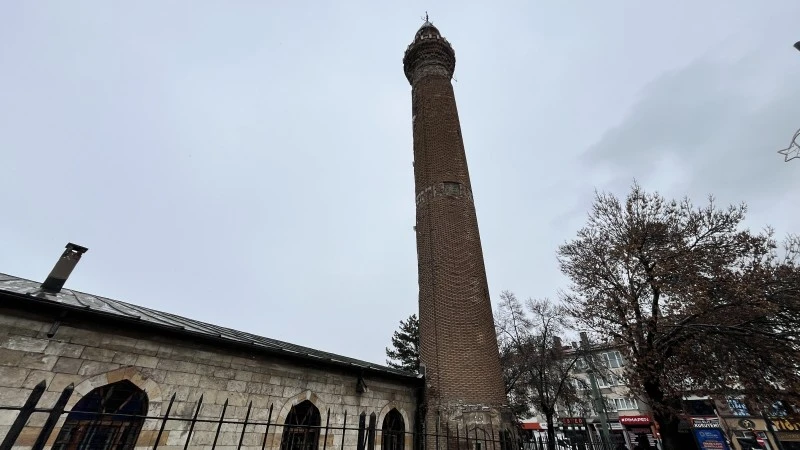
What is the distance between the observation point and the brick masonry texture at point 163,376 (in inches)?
217

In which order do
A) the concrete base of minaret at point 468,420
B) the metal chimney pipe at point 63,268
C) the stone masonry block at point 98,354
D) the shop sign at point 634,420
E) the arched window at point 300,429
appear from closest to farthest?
the stone masonry block at point 98,354 → the metal chimney pipe at point 63,268 → the arched window at point 300,429 → the concrete base of minaret at point 468,420 → the shop sign at point 634,420

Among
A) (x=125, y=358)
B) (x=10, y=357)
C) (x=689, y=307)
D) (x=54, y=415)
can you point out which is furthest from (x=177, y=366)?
(x=689, y=307)

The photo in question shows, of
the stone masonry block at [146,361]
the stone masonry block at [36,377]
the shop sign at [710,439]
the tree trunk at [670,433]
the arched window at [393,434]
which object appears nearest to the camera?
the stone masonry block at [36,377]

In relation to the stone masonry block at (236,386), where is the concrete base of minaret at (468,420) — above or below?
below

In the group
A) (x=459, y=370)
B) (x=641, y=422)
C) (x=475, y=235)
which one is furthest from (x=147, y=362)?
(x=641, y=422)

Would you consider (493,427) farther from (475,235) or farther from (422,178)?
(422,178)

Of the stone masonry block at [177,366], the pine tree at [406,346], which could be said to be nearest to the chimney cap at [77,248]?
the stone masonry block at [177,366]

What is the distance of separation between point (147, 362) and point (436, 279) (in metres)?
8.56

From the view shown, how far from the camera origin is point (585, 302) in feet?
43.0

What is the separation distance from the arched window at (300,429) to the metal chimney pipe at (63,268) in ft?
17.6

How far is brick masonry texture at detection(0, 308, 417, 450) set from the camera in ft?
18.0

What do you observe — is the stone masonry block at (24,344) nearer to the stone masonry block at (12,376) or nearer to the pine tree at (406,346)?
the stone masonry block at (12,376)

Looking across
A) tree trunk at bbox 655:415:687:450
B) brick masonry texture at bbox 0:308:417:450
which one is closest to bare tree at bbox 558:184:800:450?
tree trunk at bbox 655:415:687:450

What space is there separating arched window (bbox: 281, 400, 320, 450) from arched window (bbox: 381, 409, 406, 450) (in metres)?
2.12
